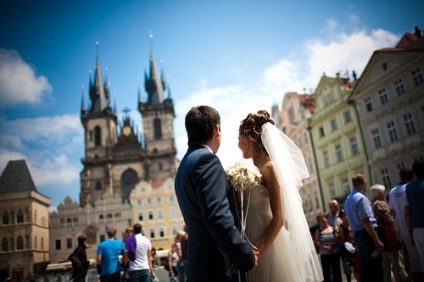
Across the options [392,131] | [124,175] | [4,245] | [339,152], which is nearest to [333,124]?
[339,152]

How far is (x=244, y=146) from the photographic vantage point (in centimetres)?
363

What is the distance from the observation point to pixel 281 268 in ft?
10.6

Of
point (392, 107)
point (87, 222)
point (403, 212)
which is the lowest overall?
point (403, 212)

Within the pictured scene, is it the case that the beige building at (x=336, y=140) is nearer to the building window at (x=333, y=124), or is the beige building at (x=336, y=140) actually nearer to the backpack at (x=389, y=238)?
the building window at (x=333, y=124)

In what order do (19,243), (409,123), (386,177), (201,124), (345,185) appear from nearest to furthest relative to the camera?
1. (201,124)
2. (409,123)
3. (386,177)
4. (345,185)
5. (19,243)

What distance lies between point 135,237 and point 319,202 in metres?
23.0

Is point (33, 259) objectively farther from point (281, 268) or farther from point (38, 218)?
point (281, 268)

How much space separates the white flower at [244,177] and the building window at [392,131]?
66.4 feet

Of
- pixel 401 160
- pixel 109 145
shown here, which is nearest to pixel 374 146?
pixel 401 160

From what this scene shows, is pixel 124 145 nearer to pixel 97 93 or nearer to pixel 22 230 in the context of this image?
pixel 97 93

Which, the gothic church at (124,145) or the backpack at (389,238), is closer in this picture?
the backpack at (389,238)

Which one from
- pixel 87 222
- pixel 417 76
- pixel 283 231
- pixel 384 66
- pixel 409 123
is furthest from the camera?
pixel 87 222

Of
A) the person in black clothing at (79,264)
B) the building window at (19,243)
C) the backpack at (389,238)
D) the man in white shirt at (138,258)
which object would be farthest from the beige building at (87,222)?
the backpack at (389,238)

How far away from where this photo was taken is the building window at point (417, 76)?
62.0ft
